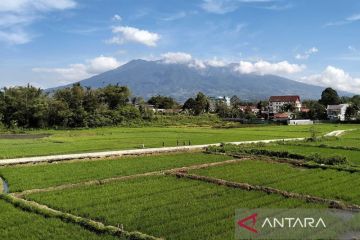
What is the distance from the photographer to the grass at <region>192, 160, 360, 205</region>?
52.2 ft

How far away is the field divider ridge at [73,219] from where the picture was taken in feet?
35.3

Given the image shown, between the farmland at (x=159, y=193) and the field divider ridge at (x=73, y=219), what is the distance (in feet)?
0.11

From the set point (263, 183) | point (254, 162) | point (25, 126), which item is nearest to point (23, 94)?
point (25, 126)

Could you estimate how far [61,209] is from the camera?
13.6 metres

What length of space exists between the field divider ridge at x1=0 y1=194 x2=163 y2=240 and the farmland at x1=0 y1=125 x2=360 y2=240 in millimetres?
33

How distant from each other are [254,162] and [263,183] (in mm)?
7185

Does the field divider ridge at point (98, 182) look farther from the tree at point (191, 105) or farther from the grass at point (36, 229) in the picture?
the tree at point (191, 105)

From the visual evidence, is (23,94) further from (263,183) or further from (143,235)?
(143,235)

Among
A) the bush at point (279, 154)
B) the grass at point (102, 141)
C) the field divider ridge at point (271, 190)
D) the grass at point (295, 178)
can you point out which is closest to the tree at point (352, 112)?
the grass at point (102, 141)

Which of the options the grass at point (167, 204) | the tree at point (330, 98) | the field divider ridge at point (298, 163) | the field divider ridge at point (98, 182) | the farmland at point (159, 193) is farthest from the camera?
the tree at point (330, 98)

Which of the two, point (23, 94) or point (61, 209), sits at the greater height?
point (23, 94)

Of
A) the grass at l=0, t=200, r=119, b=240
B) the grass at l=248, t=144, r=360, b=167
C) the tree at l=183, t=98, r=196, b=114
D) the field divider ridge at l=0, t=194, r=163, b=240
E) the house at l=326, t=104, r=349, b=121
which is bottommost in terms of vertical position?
the grass at l=0, t=200, r=119, b=240

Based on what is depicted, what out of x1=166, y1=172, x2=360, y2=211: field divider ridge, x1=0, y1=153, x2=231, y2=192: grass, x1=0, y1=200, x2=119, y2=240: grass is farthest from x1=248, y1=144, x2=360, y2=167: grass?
x1=0, y1=200, x2=119, y2=240: grass

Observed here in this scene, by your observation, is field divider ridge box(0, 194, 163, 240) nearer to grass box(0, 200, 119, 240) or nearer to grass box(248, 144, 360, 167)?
grass box(0, 200, 119, 240)
